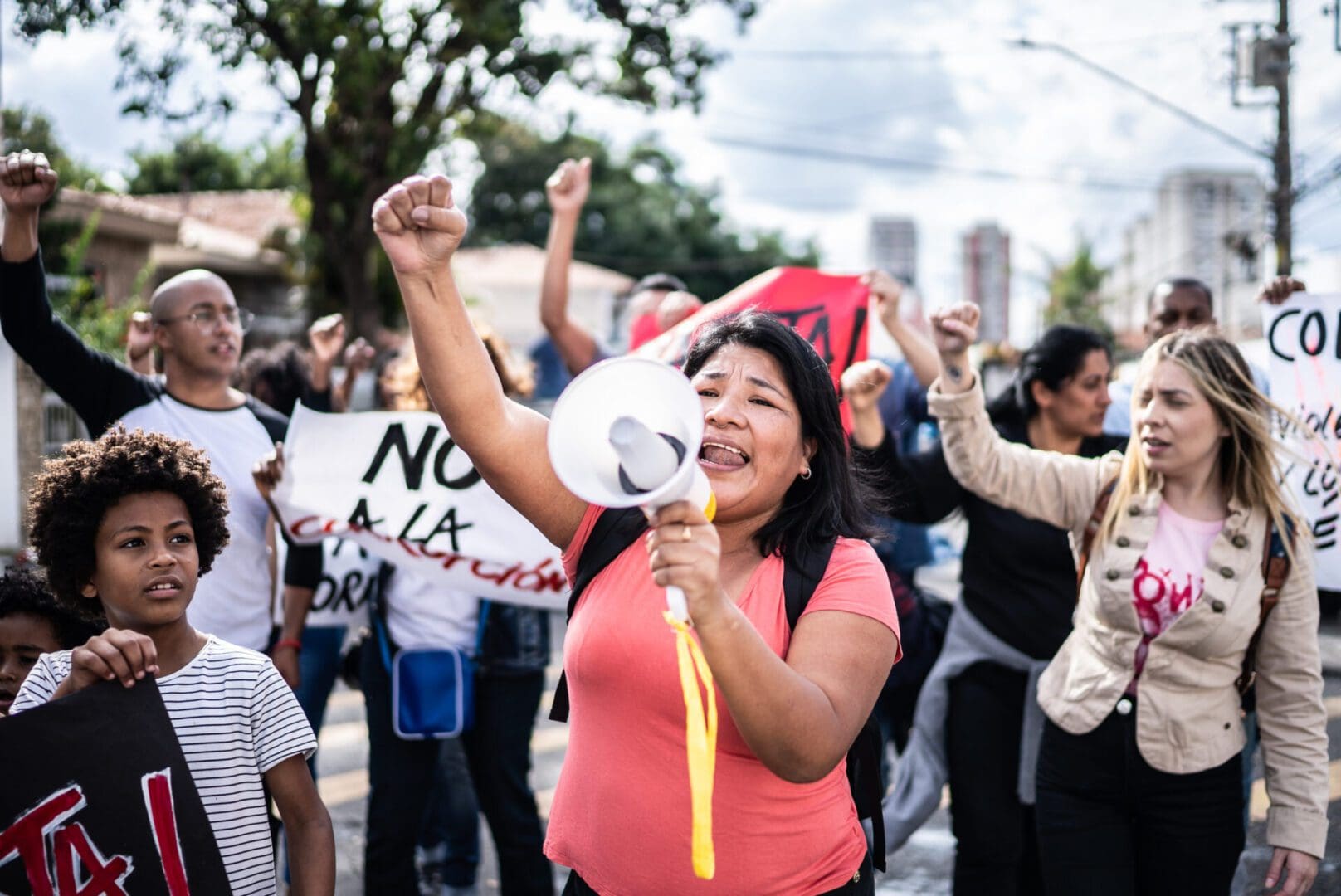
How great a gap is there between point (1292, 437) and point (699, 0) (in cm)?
1386

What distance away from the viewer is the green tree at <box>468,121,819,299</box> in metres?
43.1

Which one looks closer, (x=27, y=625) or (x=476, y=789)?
(x=27, y=625)

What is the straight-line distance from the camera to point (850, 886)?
84.0 inches

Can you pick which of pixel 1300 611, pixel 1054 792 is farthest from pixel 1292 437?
pixel 1054 792

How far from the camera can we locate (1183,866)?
9.40 feet

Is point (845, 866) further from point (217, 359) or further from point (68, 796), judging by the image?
point (217, 359)

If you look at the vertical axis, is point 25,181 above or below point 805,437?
above

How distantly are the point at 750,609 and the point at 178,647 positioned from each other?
43.3 inches

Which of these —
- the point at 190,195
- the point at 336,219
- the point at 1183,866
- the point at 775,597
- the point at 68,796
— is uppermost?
the point at 190,195

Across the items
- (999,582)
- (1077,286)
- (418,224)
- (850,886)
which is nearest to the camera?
(418,224)

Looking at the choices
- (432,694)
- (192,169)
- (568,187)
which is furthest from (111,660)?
(192,169)

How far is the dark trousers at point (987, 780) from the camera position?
12.2ft

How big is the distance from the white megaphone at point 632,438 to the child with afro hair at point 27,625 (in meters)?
1.49

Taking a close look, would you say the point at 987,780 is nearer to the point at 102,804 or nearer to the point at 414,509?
Answer: the point at 414,509
